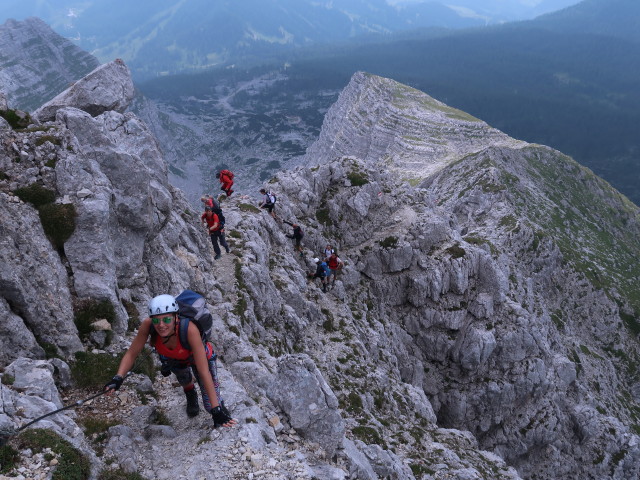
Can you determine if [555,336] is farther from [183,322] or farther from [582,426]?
[183,322]

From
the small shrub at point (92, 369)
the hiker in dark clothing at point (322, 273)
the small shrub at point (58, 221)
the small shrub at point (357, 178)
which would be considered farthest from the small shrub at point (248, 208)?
the small shrub at point (92, 369)

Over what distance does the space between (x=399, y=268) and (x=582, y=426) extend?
33296 mm

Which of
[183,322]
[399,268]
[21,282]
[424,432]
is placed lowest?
[424,432]

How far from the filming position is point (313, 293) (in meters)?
43.9

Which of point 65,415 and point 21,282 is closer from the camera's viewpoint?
point 65,415

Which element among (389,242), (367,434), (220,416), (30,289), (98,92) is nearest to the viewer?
(220,416)

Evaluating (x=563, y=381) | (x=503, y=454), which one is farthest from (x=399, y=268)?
(x=563, y=381)

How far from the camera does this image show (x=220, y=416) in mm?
13359

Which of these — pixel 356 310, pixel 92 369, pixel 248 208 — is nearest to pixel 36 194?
pixel 92 369

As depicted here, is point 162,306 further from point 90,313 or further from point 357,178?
point 357,178

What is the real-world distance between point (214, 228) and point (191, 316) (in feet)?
70.2

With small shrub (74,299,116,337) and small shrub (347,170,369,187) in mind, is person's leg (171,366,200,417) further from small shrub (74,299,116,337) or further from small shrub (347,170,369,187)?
small shrub (347,170,369,187)

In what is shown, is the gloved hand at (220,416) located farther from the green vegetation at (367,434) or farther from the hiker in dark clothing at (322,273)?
the hiker in dark clothing at (322,273)

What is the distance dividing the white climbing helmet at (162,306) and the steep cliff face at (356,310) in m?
4.43
